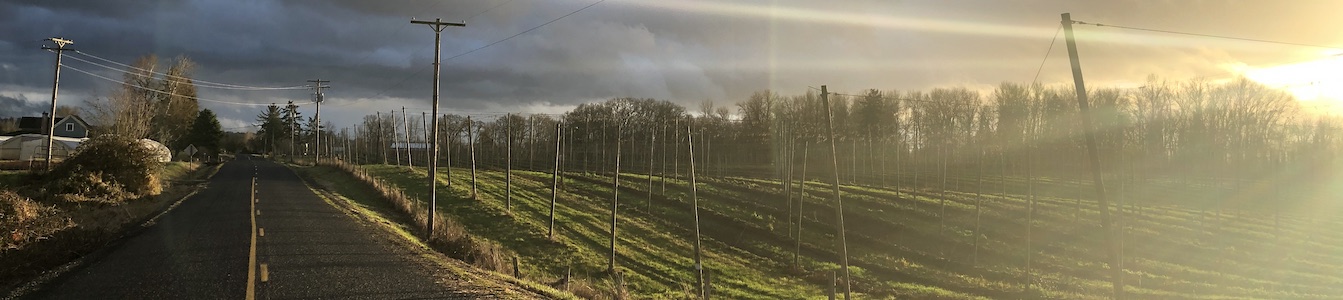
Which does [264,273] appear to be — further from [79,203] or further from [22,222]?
[79,203]

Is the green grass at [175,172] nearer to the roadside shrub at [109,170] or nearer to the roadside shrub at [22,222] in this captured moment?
the roadside shrub at [109,170]

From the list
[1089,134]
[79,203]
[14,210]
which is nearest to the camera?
[1089,134]

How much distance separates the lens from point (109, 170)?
1150 inches

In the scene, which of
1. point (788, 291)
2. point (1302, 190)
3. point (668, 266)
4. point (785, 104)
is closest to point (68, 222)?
point (668, 266)

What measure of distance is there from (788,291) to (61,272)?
61.0 feet

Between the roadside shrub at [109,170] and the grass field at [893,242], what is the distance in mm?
11479

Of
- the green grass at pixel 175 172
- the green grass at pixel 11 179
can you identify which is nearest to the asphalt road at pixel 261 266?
the green grass at pixel 11 179

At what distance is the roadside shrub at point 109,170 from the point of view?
2700 centimetres

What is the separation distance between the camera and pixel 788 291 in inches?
888

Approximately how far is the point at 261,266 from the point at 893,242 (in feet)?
98.5

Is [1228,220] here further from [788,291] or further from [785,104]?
[785,104]

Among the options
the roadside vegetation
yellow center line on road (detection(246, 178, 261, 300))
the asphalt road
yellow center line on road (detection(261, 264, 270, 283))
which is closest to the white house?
the roadside vegetation

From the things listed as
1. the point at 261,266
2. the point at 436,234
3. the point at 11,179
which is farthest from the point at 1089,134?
the point at 11,179

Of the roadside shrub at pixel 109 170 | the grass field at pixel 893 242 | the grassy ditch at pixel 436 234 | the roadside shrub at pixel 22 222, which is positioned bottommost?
the grass field at pixel 893 242
